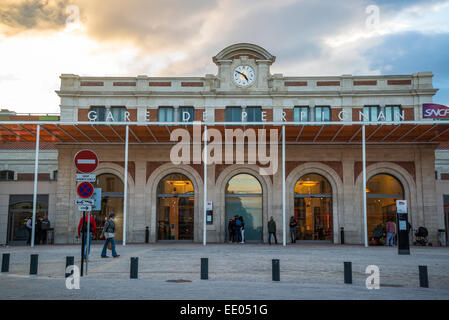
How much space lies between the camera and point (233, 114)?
1151 inches

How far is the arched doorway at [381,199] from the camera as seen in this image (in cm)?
2792

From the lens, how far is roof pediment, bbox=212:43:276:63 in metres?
29.5

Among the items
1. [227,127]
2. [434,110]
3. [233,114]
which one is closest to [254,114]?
[233,114]

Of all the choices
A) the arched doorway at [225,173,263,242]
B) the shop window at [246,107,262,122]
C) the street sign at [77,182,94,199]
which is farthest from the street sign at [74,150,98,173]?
the shop window at [246,107,262,122]

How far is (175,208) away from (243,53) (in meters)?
10.4

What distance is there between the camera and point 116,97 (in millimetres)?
29547

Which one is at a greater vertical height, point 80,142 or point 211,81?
point 211,81

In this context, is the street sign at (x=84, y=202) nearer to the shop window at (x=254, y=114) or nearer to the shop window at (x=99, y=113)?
the shop window at (x=254, y=114)

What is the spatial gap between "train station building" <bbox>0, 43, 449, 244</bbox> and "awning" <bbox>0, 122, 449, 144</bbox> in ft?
0.59

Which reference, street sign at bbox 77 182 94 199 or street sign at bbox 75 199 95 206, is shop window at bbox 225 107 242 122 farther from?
street sign at bbox 75 199 95 206
